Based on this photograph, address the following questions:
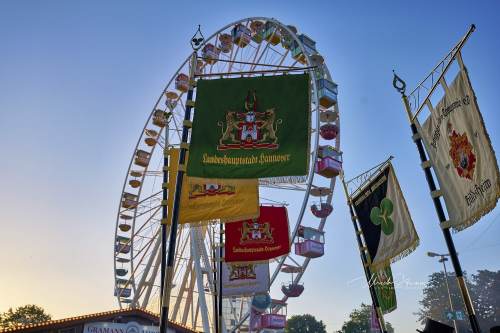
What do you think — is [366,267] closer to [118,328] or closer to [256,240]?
[256,240]

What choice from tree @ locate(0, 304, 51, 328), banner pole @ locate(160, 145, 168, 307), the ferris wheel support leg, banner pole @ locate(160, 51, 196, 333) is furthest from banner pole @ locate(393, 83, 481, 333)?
tree @ locate(0, 304, 51, 328)

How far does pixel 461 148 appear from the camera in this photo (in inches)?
248

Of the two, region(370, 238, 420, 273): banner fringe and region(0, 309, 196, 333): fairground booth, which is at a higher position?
region(0, 309, 196, 333): fairground booth

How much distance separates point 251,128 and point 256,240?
6.50 m

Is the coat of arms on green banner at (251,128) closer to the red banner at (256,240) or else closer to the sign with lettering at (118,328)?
the red banner at (256,240)

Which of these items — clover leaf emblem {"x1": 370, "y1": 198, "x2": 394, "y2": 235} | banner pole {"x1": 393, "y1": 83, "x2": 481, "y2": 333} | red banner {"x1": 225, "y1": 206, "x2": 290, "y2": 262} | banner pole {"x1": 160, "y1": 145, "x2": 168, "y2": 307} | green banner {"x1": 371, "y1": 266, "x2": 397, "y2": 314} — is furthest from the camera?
Answer: red banner {"x1": 225, "y1": 206, "x2": 290, "y2": 262}

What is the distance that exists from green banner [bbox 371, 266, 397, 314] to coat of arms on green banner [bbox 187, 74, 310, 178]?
339 cm

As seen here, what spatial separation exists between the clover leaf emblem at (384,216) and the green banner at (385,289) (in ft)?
4.65

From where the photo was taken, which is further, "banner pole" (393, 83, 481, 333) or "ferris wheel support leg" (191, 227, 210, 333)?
"ferris wheel support leg" (191, 227, 210, 333)

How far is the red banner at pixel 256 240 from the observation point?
45.5ft

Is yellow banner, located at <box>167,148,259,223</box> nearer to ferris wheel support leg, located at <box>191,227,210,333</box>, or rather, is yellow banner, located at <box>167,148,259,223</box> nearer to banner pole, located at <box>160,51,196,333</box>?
banner pole, located at <box>160,51,196,333</box>

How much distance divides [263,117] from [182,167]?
182 centimetres

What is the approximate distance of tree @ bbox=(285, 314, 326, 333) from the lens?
8281 centimetres

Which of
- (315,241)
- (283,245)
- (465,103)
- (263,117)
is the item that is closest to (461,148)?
(465,103)
